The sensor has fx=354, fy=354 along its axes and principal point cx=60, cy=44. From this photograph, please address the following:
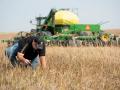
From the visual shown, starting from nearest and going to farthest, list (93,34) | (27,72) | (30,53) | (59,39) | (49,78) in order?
(49,78), (27,72), (30,53), (59,39), (93,34)

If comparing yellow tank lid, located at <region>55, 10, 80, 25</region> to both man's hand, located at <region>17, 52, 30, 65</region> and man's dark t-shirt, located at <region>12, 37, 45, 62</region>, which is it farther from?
man's hand, located at <region>17, 52, 30, 65</region>

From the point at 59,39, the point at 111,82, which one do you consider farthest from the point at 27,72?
the point at 59,39

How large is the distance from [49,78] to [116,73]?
152 cm

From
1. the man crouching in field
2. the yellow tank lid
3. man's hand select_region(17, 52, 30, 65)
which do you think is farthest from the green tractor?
man's hand select_region(17, 52, 30, 65)

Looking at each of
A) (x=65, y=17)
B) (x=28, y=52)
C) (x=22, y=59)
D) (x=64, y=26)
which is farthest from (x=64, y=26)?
(x=22, y=59)

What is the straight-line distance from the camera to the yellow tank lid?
19625 mm

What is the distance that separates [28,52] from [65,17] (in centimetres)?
1376

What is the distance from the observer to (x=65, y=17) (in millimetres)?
19750

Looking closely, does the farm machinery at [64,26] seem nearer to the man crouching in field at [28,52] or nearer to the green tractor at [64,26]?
the green tractor at [64,26]

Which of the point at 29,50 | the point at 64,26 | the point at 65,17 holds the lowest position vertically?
the point at 64,26

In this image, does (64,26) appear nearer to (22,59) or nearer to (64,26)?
(64,26)

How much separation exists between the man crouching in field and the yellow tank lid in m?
13.2

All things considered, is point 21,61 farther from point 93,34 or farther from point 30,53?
point 93,34

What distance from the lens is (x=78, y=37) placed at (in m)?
18.0
